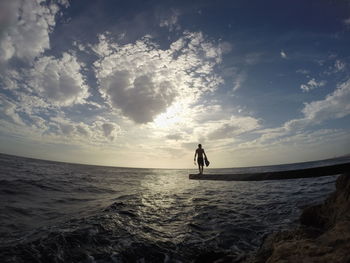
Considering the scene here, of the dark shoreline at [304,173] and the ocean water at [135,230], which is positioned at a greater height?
the dark shoreline at [304,173]

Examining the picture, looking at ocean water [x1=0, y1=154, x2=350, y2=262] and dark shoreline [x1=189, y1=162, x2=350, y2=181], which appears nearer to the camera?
ocean water [x1=0, y1=154, x2=350, y2=262]

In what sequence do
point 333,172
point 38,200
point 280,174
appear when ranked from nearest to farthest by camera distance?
point 333,172 → point 280,174 → point 38,200

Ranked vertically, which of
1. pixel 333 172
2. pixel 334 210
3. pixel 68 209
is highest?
pixel 333 172

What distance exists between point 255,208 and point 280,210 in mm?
1105

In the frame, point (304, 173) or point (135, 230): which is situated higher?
point (304, 173)

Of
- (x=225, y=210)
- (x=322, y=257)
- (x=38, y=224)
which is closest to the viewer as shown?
(x=322, y=257)

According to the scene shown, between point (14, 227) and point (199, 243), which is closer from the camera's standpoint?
point (199, 243)

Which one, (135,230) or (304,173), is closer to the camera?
(135,230)

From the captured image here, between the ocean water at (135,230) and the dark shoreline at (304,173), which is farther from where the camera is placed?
the dark shoreline at (304,173)

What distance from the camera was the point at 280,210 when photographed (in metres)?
8.98

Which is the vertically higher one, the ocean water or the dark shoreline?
the dark shoreline

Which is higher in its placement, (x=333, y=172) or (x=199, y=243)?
(x=333, y=172)

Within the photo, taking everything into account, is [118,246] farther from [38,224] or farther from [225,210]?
[225,210]

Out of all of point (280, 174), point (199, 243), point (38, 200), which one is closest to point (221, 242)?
point (199, 243)
